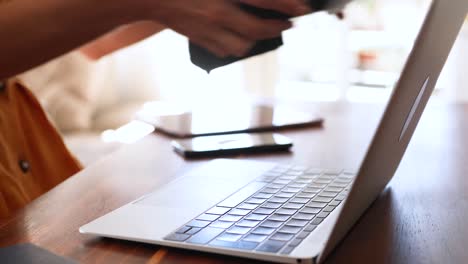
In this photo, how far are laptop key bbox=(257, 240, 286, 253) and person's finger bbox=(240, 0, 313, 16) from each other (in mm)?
209

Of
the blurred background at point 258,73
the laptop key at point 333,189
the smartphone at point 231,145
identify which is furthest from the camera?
the blurred background at point 258,73

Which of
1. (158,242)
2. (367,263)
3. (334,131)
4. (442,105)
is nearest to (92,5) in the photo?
(158,242)

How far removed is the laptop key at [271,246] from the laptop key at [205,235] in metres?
0.05

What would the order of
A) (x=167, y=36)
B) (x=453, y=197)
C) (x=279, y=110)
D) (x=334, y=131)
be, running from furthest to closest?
1. (x=167, y=36)
2. (x=279, y=110)
3. (x=334, y=131)
4. (x=453, y=197)

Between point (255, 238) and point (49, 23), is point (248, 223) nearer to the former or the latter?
point (255, 238)

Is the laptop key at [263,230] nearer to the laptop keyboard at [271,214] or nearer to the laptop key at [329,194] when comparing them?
the laptop keyboard at [271,214]

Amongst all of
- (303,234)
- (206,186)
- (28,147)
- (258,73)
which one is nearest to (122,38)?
(28,147)

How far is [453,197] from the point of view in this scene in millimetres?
762

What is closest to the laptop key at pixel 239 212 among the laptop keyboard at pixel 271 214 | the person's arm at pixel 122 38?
the laptop keyboard at pixel 271 214

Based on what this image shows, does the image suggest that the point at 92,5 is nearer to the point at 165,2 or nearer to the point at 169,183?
the point at 165,2

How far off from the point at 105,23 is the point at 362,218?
1.04 feet

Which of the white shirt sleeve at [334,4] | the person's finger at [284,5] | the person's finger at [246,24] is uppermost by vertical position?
the white shirt sleeve at [334,4]

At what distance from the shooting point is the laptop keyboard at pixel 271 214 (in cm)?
59

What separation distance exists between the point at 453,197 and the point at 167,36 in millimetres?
2352
